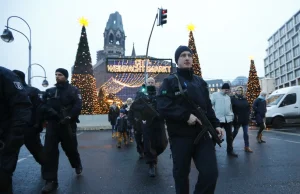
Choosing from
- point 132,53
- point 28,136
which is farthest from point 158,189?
point 132,53

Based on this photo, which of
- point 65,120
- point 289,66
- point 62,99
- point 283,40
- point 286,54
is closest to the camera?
point 65,120

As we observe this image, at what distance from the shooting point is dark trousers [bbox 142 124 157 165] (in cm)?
523

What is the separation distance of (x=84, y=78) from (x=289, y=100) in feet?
56.6

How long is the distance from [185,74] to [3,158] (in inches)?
77.9

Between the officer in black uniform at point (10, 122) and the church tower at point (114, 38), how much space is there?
10687cm

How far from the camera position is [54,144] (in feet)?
14.8

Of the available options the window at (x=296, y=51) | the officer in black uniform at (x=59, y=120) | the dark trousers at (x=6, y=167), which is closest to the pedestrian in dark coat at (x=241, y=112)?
the officer in black uniform at (x=59, y=120)

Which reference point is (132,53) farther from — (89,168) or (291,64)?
(89,168)

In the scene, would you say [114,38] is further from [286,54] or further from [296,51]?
[296,51]

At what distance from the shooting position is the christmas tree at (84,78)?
2497 centimetres

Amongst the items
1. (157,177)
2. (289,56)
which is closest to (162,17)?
(157,177)

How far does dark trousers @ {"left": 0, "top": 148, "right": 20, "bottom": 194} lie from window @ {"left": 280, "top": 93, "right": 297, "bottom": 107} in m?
17.2

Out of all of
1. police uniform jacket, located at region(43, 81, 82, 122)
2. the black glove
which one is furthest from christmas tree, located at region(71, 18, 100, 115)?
the black glove

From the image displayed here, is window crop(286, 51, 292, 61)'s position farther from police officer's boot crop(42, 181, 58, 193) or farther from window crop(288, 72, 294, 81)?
police officer's boot crop(42, 181, 58, 193)
